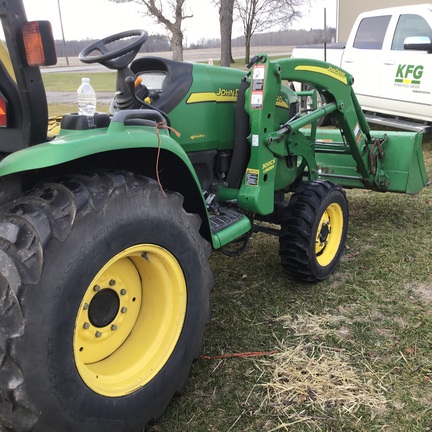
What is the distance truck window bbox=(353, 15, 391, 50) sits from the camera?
8.29m

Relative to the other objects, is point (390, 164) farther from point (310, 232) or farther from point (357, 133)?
point (310, 232)

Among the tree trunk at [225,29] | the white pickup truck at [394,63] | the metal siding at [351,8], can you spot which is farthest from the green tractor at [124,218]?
the tree trunk at [225,29]

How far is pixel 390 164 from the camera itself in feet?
15.3

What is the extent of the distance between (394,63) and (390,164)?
12.9 ft

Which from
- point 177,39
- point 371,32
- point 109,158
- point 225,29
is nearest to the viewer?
point 109,158

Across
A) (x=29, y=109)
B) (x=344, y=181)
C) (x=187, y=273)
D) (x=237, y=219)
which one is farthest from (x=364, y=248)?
(x=29, y=109)

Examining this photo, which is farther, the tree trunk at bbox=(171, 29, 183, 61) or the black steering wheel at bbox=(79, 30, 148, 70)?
the tree trunk at bbox=(171, 29, 183, 61)

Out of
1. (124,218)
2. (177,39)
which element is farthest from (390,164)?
(177,39)

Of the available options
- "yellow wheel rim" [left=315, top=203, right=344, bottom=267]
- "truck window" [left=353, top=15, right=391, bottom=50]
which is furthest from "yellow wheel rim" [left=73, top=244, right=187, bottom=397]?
"truck window" [left=353, top=15, right=391, bottom=50]

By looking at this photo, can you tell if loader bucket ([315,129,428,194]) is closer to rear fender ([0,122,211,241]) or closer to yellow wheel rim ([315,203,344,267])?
yellow wheel rim ([315,203,344,267])

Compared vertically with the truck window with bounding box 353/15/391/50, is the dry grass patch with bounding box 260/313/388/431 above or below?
below

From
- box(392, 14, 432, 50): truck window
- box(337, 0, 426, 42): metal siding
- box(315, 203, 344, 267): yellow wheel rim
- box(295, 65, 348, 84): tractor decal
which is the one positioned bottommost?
box(315, 203, 344, 267): yellow wheel rim

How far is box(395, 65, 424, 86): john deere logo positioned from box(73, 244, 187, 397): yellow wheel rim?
6.52 meters

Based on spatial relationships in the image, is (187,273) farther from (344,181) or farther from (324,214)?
(344,181)
